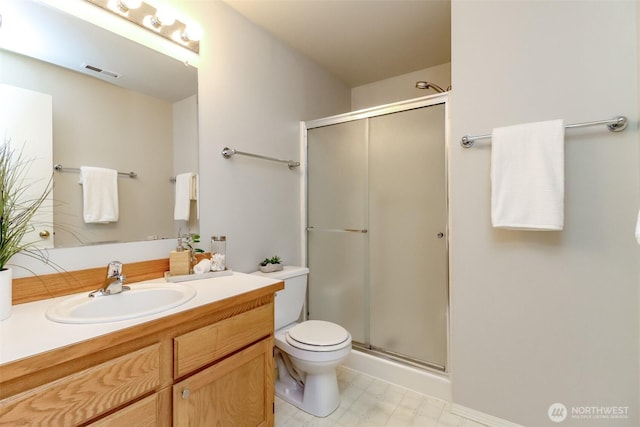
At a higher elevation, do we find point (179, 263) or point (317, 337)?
point (179, 263)

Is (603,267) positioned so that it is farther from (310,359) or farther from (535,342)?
(310,359)

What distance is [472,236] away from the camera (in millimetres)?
1613

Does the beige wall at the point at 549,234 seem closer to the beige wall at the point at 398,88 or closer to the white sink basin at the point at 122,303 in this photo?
the beige wall at the point at 398,88

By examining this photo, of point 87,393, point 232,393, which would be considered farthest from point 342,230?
point 87,393

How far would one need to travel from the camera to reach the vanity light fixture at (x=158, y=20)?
4.60ft

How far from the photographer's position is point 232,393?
1.20 meters

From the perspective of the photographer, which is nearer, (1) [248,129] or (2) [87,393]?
(2) [87,393]

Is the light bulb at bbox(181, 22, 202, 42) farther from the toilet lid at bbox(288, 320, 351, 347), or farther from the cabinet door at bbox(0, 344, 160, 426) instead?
the toilet lid at bbox(288, 320, 351, 347)

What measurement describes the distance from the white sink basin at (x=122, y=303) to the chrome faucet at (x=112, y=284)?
0.02m

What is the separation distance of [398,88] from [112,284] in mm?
2725

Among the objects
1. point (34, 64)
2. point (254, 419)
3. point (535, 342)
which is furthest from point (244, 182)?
point (535, 342)

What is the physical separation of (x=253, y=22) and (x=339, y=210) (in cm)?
143

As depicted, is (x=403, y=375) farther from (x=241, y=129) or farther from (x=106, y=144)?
(x=106, y=144)

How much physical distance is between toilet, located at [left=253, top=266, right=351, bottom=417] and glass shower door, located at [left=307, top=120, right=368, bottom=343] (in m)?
0.42
